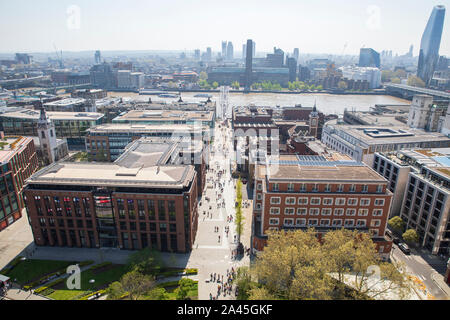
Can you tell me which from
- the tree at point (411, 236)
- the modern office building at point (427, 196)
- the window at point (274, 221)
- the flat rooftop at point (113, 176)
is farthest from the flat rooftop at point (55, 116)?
the tree at point (411, 236)

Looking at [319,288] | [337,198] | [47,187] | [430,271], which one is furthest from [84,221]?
[430,271]

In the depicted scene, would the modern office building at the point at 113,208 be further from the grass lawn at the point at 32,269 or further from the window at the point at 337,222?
the window at the point at 337,222

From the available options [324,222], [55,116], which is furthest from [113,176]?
[55,116]

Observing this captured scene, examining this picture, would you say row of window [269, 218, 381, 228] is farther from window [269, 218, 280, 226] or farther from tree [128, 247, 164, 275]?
tree [128, 247, 164, 275]

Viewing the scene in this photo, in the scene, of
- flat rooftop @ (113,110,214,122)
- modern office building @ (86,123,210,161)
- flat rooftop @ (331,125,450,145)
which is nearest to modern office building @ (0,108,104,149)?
flat rooftop @ (113,110,214,122)

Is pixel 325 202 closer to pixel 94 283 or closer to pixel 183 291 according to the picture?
pixel 183 291

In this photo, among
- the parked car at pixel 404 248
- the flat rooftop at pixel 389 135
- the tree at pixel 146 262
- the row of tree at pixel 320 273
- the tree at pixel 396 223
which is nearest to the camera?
the row of tree at pixel 320 273
